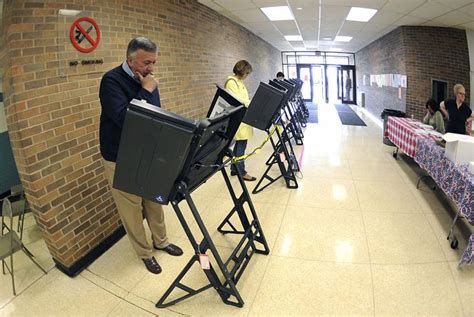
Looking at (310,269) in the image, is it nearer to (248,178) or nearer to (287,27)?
(248,178)

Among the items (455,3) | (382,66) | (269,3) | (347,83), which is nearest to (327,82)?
(347,83)

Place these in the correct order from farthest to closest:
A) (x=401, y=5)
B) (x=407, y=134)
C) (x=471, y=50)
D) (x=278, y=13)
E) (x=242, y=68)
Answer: (x=471, y=50), (x=278, y=13), (x=401, y=5), (x=407, y=134), (x=242, y=68)

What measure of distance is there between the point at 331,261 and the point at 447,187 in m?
1.39

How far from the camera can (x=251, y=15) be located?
17.8 feet

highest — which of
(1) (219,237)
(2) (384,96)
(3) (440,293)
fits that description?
(2) (384,96)

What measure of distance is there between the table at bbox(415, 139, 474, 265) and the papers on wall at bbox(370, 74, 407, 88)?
13.0ft

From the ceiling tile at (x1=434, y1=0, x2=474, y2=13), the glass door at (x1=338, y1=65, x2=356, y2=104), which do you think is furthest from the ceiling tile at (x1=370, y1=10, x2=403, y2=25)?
the glass door at (x1=338, y1=65, x2=356, y2=104)

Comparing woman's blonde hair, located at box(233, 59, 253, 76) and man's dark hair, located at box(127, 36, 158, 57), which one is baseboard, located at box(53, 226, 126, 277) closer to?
man's dark hair, located at box(127, 36, 158, 57)

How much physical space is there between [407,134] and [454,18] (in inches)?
120

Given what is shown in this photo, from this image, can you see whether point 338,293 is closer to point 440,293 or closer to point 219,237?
point 440,293

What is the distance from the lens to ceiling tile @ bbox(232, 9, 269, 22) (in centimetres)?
507

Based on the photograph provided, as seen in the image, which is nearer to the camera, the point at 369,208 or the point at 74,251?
the point at 74,251

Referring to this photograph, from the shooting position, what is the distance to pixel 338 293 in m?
1.83

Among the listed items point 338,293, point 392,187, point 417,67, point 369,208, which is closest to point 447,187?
point 369,208
